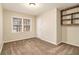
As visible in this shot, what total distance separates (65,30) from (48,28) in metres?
0.99

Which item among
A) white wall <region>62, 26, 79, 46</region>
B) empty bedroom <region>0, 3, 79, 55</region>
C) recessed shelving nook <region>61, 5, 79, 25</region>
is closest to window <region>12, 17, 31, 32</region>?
empty bedroom <region>0, 3, 79, 55</region>

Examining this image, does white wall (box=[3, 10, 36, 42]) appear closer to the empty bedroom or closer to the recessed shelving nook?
the empty bedroom

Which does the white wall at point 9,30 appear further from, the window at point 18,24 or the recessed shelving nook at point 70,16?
the recessed shelving nook at point 70,16

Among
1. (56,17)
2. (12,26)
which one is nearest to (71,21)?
(56,17)

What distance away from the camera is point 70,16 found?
10.6 ft

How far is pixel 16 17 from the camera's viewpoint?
3875mm

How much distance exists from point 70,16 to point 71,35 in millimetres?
995

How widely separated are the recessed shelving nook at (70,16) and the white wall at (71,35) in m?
0.29

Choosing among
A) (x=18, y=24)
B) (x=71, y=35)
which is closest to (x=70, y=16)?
(x=71, y=35)

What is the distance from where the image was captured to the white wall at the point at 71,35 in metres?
3.12

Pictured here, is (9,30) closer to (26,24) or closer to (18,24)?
(18,24)

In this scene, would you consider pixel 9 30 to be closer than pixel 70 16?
No

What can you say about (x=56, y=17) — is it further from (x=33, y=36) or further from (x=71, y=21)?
(x=33, y=36)

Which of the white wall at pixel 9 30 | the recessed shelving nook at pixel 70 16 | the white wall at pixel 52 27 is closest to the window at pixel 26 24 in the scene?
the white wall at pixel 9 30
